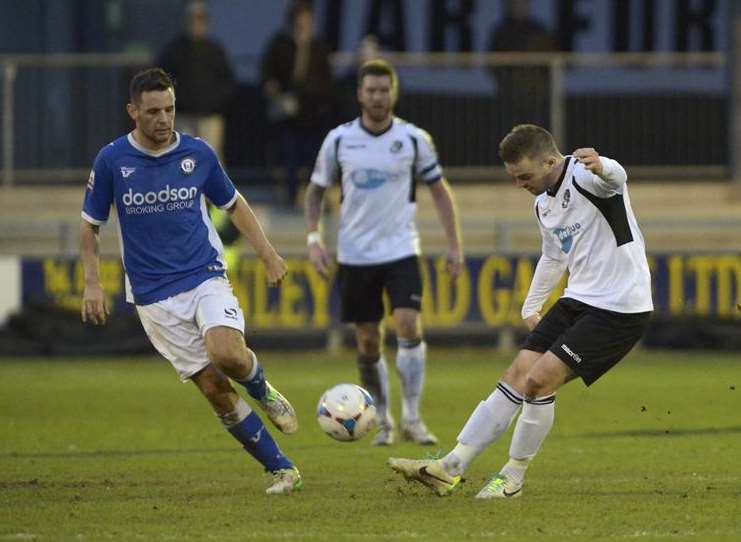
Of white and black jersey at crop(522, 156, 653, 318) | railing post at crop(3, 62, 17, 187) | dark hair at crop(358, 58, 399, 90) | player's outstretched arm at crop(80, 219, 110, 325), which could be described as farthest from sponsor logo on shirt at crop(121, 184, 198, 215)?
railing post at crop(3, 62, 17, 187)

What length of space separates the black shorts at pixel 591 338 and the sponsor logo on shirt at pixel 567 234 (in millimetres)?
270

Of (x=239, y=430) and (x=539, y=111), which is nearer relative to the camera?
(x=239, y=430)

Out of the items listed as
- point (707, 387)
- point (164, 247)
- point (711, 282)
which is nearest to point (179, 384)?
point (707, 387)

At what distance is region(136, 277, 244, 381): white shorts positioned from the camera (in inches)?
358

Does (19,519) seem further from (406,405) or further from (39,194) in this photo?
(39,194)

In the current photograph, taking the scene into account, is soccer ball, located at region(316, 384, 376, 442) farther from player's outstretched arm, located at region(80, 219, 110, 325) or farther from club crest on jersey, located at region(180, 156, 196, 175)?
club crest on jersey, located at region(180, 156, 196, 175)

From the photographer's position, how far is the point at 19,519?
8.35m

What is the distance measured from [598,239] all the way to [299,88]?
11035 mm

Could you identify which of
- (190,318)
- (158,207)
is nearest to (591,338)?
(190,318)

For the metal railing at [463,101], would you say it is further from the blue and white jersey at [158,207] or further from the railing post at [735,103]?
the blue and white jersey at [158,207]

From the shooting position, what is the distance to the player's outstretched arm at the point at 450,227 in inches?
467

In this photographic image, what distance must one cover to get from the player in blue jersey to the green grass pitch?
45cm

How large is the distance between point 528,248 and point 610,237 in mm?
10693

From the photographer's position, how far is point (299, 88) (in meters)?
19.5
